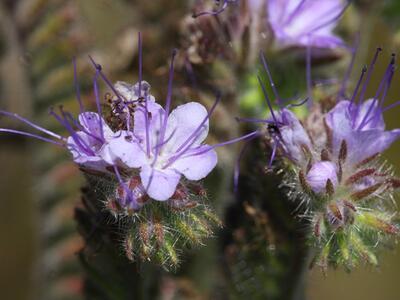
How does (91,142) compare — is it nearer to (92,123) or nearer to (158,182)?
(92,123)

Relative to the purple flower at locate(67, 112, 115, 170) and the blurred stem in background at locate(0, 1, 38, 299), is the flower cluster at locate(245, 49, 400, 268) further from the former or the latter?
the blurred stem in background at locate(0, 1, 38, 299)

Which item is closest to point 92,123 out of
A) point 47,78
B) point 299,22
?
point 299,22

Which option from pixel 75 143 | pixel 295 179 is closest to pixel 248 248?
pixel 295 179

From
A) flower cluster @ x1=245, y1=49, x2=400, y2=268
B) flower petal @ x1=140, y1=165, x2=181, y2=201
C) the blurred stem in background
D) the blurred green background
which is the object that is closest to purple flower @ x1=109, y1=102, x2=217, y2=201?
flower petal @ x1=140, y1=165, x2=181, y2=201

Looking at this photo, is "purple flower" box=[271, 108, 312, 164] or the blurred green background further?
the blurred green background

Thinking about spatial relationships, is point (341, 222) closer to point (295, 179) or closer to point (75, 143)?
point (295, 179)

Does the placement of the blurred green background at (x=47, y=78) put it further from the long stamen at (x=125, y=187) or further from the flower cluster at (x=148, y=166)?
the long stamen at (x=125, y=187)
